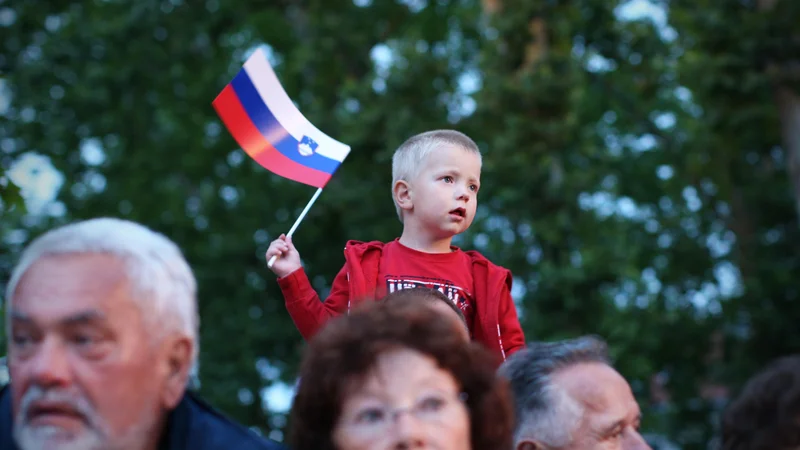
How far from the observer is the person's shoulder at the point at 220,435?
8.56ft

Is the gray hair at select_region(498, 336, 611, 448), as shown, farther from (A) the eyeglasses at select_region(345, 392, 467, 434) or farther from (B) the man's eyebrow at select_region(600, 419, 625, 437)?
(A) the eyeglasses at select_region(345, 392, 467, 434)

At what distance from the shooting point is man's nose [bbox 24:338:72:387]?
93.0 inches

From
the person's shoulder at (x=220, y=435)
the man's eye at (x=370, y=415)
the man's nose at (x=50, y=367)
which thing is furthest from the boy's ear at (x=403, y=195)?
the man's nose at (x=50, y=367)

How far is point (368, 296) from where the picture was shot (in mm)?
4410

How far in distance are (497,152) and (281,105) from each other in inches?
397

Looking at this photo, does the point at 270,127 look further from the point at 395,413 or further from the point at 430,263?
the point at 395,413

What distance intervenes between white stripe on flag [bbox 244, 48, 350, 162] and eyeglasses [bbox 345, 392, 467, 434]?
232 centimetres

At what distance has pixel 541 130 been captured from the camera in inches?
584

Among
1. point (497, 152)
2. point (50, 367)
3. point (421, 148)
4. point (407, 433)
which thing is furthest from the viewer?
point (497, 152)

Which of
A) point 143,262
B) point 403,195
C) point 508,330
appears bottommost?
point 143,262

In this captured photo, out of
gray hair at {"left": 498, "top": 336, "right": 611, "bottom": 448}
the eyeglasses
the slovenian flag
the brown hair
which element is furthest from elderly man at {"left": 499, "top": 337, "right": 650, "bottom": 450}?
the slovenian flag

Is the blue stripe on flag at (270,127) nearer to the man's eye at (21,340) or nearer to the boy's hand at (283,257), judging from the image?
the boy's hand at (283,257)

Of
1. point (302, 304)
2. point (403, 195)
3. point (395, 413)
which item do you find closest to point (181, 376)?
point (395, 413)

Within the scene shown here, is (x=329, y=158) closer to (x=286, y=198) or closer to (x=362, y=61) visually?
(x=286, y=198)
